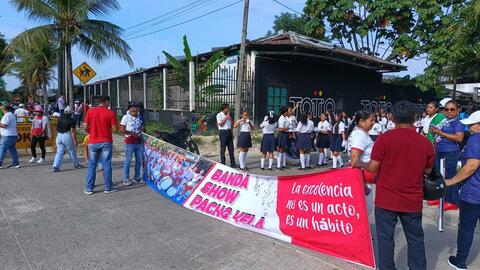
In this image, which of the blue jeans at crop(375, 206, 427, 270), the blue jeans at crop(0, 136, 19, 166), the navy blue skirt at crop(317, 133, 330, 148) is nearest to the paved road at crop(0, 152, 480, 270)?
the blue jeans at crop(375, 206, 427, 270)

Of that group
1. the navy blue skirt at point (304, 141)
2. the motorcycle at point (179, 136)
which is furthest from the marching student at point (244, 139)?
the motorcycle at point (179, 136)

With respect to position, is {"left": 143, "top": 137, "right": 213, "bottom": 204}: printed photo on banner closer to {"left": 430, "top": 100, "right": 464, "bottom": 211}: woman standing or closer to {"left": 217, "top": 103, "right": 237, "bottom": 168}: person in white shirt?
{"left": 217, "top": 103, "right": 237, "bottom": 168}: person in white shirt

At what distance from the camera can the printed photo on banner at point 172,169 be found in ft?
22.0

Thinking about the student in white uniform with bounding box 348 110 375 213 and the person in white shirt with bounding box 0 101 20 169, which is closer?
the student in white uniform with bounding box 348 110 375 213

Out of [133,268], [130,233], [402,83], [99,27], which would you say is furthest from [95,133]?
[402,83]

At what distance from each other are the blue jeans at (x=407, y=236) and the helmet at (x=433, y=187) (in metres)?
0.19

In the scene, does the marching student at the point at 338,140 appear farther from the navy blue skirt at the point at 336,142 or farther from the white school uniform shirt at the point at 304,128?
the white school uniform shirt at the point at 304,128

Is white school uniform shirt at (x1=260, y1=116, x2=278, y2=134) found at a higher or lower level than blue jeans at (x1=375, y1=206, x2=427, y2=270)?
higher

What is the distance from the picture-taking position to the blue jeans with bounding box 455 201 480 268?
4086 mm

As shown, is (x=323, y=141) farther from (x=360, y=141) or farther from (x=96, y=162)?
(x=360, y=141)

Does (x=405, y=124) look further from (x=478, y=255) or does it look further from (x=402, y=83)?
(x=402, y=83)

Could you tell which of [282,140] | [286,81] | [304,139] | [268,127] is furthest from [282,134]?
[286,81]

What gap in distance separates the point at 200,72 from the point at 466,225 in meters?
15.1

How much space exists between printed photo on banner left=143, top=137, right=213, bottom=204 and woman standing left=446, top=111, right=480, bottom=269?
11.7 feet
